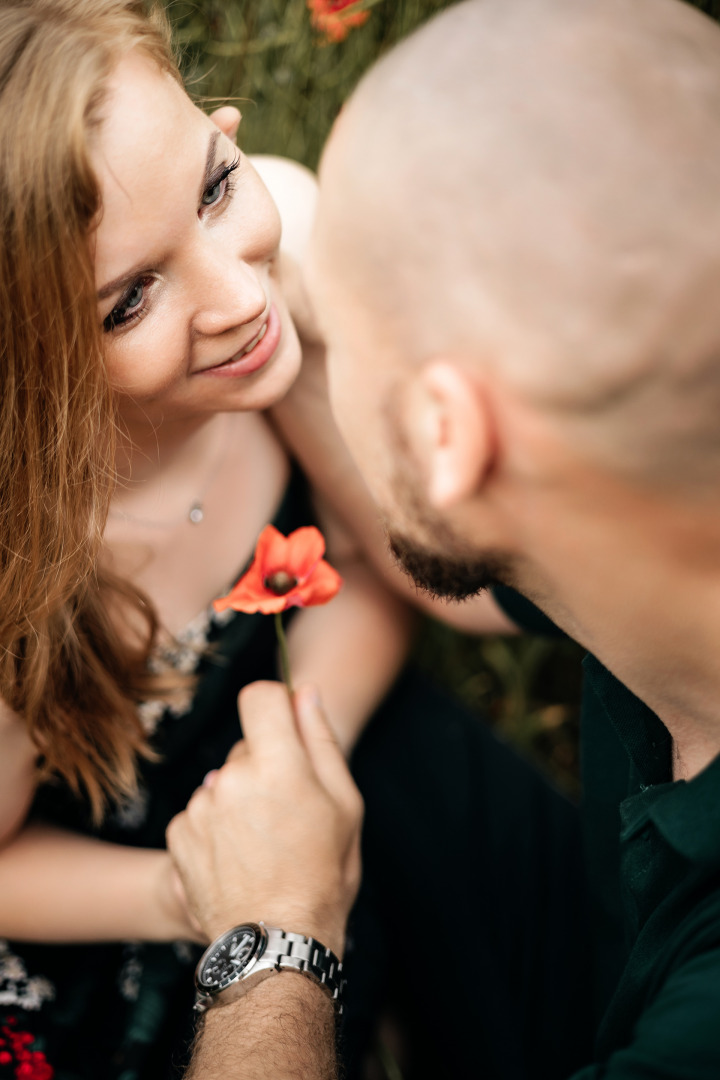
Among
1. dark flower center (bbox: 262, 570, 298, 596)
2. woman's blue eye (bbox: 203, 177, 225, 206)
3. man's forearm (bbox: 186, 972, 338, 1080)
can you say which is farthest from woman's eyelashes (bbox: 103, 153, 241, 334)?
man's forearm (bbox: 186, 972, 338, 1080)

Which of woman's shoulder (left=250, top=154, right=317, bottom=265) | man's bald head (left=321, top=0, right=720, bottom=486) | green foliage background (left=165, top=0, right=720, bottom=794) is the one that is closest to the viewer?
man's bald head (left=321, top=0, right=720, bottom=486)

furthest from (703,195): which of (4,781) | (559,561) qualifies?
(4,781)

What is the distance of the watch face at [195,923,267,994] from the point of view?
1039mm

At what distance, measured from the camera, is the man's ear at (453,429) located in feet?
2.28

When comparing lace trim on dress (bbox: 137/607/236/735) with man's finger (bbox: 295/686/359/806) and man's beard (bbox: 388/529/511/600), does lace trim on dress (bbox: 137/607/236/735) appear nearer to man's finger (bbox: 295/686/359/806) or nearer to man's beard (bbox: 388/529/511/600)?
man's finger (bbox: 295/686/359/806)

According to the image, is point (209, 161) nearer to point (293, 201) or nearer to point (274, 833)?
point (293, 201)

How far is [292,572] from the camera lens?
3.43 feet

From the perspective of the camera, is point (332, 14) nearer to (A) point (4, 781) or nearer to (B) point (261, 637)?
(B) point (261, 637)

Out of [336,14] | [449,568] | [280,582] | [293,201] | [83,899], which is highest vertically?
[336,14]

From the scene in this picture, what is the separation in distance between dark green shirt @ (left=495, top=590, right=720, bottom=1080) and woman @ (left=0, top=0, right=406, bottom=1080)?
0.54 meters

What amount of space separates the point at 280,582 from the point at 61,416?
0.34 meters

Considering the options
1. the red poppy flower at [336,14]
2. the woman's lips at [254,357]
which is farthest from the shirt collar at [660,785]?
the red poppy flower at [336,14]

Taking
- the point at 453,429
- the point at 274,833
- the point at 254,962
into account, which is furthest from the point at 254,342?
the point at 254,962

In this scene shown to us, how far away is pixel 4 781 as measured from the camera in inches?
46.4
